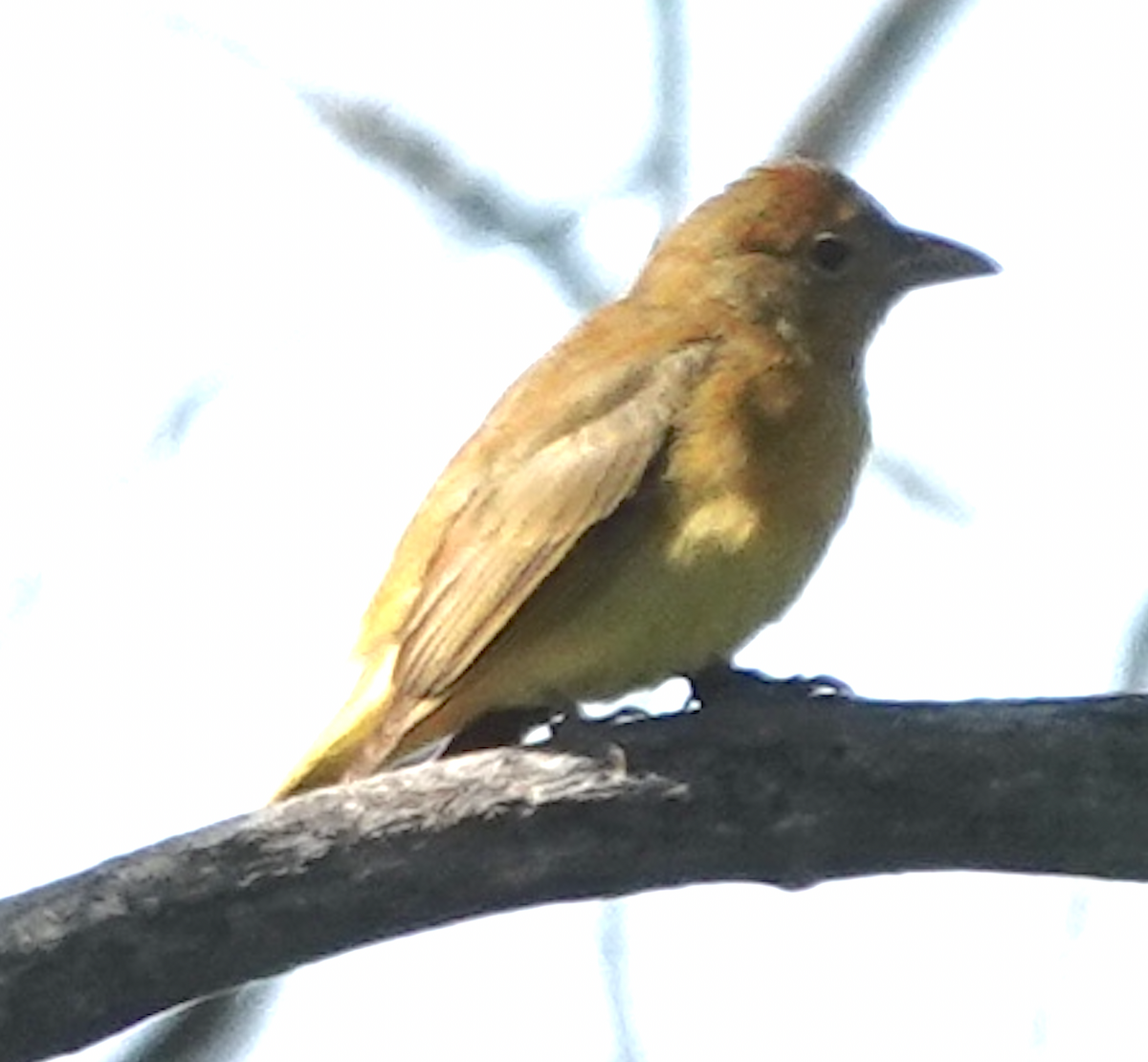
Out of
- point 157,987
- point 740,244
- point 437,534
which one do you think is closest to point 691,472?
point 437,534

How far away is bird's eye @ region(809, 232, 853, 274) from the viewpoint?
5.91 m

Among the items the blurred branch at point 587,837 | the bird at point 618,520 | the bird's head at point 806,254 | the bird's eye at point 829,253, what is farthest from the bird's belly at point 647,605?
the bird's eye at point 829,253

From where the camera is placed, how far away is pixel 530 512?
5.18 meters

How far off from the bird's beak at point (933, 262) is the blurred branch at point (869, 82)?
151 cm

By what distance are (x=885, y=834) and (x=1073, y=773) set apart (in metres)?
0.30

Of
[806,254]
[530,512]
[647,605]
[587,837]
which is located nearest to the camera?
[587,837]

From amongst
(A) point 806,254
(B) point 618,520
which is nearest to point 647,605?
(B) point 618,520

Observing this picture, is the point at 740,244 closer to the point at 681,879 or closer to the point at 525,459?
the point at 525,459

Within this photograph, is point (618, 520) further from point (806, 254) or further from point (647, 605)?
point (806, 254)

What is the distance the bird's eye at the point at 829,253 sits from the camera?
5.91 meters

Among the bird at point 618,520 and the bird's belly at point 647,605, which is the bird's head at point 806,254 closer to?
the bird at point 618,520

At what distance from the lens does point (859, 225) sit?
5965 millimetres

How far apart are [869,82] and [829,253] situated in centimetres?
169

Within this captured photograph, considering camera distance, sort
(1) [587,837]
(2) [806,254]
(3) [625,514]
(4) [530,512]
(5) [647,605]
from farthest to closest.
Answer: (2) [806,254]
(4) [530,512]
(3) [625,514]
(5) [647,605]
(1) [587,837]
